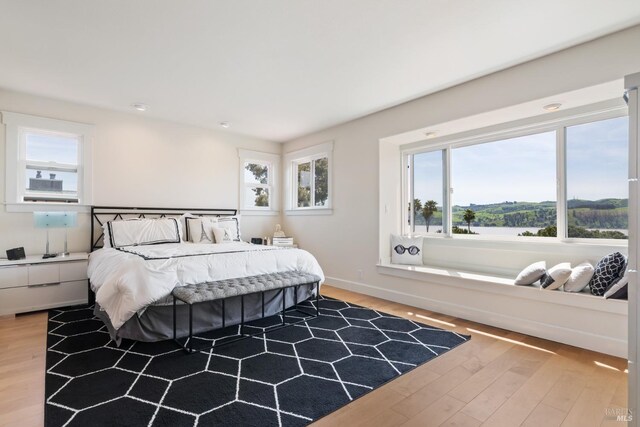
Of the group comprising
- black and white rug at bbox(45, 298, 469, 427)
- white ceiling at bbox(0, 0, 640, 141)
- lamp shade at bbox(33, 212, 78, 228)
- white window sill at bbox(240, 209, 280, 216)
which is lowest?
black and white rug at bbox(45, 298, 469, 427)

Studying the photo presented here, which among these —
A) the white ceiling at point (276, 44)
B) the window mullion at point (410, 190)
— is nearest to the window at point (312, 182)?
the window mullion at point (410, 190)

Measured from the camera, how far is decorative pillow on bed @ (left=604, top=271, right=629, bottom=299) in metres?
2.48

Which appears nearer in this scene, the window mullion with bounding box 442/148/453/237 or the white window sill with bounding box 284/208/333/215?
the window mullion with bounding box 442/148/453/237

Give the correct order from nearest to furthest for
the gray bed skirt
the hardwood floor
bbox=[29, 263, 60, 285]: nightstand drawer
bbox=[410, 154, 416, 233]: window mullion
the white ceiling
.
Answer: the hardwood floor < the white ceiling < the gray bed skirt < bbox=[29, 263, 60, 285]: nightstand drawer < bbox=[410, 154, 416, 233]: window mullion

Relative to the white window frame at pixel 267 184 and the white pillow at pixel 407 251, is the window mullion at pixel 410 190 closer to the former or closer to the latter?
the white pillow at pixel 407 251

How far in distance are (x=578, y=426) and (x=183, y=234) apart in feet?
14.7

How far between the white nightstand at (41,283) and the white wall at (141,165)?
0.50m

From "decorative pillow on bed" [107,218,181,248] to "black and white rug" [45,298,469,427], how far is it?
1.01 meters

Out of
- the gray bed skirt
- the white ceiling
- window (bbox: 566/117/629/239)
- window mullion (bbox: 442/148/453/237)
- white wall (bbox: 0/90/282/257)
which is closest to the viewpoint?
the white ceiling

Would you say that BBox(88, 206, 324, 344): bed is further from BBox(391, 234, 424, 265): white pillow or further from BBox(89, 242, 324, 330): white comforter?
BBox(391, 234, 424, 265): white pillow

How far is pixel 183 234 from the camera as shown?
4551mm

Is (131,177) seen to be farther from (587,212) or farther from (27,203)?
(587,212)

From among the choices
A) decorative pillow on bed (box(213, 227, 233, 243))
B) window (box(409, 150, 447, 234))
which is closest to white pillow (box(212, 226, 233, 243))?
decorative pillow on bed (box(213, 227, 233, 243))

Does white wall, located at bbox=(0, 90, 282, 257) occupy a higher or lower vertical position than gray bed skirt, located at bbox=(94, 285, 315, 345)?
higher
